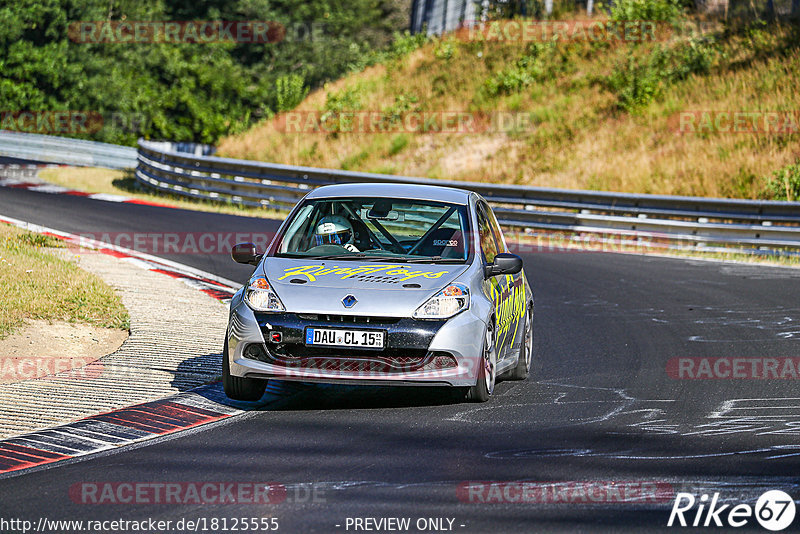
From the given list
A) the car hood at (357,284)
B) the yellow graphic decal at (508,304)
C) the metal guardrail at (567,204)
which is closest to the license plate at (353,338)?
the car hood at (357,284)

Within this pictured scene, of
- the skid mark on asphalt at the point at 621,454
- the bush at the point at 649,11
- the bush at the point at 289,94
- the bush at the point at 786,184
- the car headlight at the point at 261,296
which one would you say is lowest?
the skid mark on asphalt at the point at 621,454

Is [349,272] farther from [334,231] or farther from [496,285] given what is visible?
[496,285]

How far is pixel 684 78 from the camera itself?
1241 inches

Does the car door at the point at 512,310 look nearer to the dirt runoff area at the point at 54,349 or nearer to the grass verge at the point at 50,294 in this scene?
the dirt runoff area at the point at 54,349

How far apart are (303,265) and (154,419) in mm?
1590

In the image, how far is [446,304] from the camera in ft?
25.7

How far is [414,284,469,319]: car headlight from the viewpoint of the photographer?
7.71m

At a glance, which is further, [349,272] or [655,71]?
[655,71]

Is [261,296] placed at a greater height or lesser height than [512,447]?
greater

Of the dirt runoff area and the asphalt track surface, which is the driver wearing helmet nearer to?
the asphalt track surface

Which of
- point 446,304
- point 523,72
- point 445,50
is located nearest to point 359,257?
point 446,304

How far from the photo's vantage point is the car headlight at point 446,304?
7.71 meters

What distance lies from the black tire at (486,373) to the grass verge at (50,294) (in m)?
4.31

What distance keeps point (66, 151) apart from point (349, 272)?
117 feet
